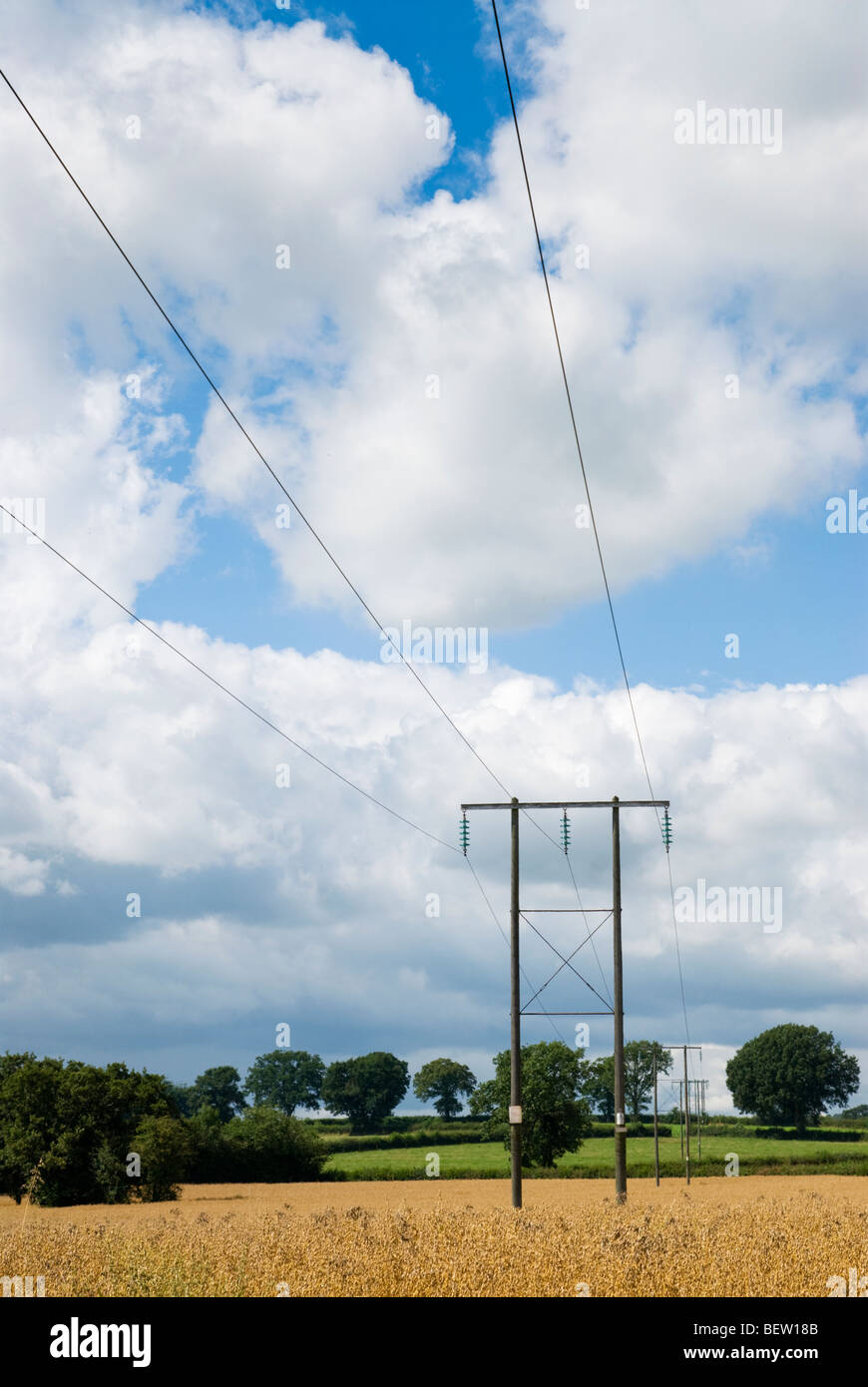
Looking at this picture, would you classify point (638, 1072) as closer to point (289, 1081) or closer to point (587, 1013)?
point (289, 1081)

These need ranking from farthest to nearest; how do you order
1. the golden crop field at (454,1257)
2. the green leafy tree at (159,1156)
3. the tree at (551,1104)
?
1. the tree at (551,1104)
2. the green leafy tree at (159,1156)
3. the golden crop field at (454,1257)

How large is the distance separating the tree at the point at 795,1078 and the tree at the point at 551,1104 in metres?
99.7

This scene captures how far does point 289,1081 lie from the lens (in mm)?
164000

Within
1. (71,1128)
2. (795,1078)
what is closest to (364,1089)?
(795,1078)

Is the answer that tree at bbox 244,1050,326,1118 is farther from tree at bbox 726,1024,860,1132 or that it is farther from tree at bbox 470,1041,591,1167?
tree at bbox 470,1041,591,1167

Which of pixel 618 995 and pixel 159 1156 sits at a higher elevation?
pixel 618 995

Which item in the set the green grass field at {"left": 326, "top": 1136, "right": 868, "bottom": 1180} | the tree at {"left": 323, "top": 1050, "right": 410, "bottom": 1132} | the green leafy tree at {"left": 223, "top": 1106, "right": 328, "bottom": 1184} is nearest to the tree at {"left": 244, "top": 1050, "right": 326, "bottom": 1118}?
the tree at {"left": 323, "top": 1050, "right": 410, "bottom": 1132}

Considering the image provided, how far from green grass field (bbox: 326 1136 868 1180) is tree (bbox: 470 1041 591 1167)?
450 inches

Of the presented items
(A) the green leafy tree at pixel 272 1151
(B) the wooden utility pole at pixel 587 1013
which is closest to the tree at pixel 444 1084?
(A) the green leafy tree at pixel 272 1151

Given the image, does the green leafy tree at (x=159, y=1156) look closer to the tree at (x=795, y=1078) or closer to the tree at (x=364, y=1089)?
the tree at (x=364, y=1089)

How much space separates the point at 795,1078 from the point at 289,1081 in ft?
224

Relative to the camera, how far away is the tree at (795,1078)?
162 m

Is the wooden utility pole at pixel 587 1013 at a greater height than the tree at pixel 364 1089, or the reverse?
the wooden utility pole at pixel 587 1013
